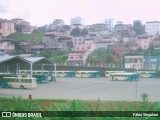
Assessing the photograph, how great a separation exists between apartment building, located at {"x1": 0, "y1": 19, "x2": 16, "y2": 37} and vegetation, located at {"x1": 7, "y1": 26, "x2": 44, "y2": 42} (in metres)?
0.04

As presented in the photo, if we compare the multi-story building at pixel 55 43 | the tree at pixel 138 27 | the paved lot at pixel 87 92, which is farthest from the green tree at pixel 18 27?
the paved lot at pixel 87 92

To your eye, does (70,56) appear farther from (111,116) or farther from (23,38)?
(111,116)

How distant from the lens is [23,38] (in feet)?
7.34

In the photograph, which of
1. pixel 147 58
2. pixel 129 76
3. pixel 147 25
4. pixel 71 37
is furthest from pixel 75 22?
pixel 129 76

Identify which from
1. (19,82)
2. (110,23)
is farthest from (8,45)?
(19,82)

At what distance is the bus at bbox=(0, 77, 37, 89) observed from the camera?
6.96m

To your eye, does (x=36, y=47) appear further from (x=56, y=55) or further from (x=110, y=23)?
(x=110, y=23)

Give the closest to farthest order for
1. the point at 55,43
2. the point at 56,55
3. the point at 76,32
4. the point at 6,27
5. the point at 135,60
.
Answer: the point at 6,27, the point at 56,55, the point at 55,43, the point at 76,32, the point at 135,60

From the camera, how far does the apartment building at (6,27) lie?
2094 mm

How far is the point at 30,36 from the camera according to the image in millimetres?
2270

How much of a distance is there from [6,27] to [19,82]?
5.22m

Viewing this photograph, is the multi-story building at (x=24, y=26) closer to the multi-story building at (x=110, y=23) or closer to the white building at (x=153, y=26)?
the multi-story building at (x=110, y=23)

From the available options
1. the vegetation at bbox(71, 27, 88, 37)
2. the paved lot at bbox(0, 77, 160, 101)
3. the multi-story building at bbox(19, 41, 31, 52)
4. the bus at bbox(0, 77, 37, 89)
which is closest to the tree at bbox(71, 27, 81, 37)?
the vegetation at bbox(71, 27, 88, 37)

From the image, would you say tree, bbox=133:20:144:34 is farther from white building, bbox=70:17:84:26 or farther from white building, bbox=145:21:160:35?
white building, bbox=70:17:84:26
